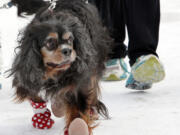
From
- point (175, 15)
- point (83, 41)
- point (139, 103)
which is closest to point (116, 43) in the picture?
point (139, 103)

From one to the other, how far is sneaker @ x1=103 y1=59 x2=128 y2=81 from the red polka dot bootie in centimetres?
85

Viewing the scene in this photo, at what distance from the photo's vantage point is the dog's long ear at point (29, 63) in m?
1.40

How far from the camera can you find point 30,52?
1.40 m

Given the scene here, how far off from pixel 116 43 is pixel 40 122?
3.32 ft

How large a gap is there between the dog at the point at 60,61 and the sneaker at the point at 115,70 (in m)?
0.87

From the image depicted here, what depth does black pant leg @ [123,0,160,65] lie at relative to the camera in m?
2.23

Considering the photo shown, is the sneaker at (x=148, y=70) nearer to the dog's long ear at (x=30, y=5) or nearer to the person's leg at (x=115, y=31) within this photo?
the person's leg at (x=115, y=31)

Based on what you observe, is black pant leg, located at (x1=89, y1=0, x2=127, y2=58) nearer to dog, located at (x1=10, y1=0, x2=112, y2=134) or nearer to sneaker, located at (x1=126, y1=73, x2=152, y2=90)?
sneaker, located at (x1=126, y1=73, x2=152, y2=90)

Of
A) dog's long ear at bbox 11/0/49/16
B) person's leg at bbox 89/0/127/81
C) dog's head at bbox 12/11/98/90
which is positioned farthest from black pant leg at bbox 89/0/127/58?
dog's head at bbox 12/11/98/90

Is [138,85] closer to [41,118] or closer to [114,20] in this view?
[114,20]

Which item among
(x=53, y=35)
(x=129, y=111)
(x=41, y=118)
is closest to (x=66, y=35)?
(x=53, y=35)

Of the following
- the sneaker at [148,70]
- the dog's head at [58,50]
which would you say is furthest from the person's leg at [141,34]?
the dog's head at [58,50]

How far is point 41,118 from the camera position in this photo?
1727 mm

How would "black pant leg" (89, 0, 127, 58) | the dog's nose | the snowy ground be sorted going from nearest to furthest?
the dog's nose → the snowy ground → "black pant leg" (89, 0, 127, 58)
